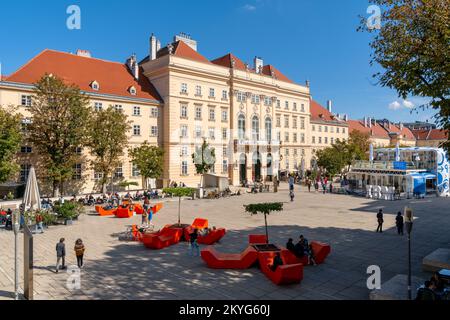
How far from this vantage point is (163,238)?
16984 millimetres

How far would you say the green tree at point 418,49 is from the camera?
39.2 feet

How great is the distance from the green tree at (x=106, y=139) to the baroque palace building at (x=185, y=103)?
3.10m

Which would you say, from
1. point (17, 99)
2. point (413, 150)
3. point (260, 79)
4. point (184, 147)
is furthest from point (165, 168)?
point (413, 150)

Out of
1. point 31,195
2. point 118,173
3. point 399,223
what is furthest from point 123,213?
point 399,223

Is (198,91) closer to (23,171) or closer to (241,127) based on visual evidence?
(241,127)

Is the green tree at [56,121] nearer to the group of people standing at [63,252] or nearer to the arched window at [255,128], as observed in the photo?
the group of people standing at [63,252]

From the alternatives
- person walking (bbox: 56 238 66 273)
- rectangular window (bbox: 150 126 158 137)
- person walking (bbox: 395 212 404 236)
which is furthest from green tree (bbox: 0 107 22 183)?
person walking (bbox: 395 212 404 236)

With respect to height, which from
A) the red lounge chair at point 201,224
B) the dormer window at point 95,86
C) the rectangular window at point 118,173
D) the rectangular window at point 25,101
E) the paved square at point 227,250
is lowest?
the paved square at point 227,250

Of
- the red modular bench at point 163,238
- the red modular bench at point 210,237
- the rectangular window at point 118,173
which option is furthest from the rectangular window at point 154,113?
the red modular bench at point 210,237

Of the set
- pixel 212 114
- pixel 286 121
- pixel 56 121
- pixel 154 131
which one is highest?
pixel 286 121

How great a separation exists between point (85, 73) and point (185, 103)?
525 inches

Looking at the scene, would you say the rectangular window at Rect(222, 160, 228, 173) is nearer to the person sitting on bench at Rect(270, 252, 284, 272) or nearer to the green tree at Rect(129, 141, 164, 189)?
the green tree at Rect(129, 141, 164, 189)

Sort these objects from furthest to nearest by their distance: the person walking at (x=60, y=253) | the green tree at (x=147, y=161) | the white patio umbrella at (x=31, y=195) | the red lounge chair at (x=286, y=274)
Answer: the green tree at (x=147, y=161)
the white patio umbrella at (x=31, y=195)
the person walking at (x=60, y=253)
the red lounge chair at (x=286, y=274)

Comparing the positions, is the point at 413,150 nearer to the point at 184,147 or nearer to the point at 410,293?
the point at 184,147
